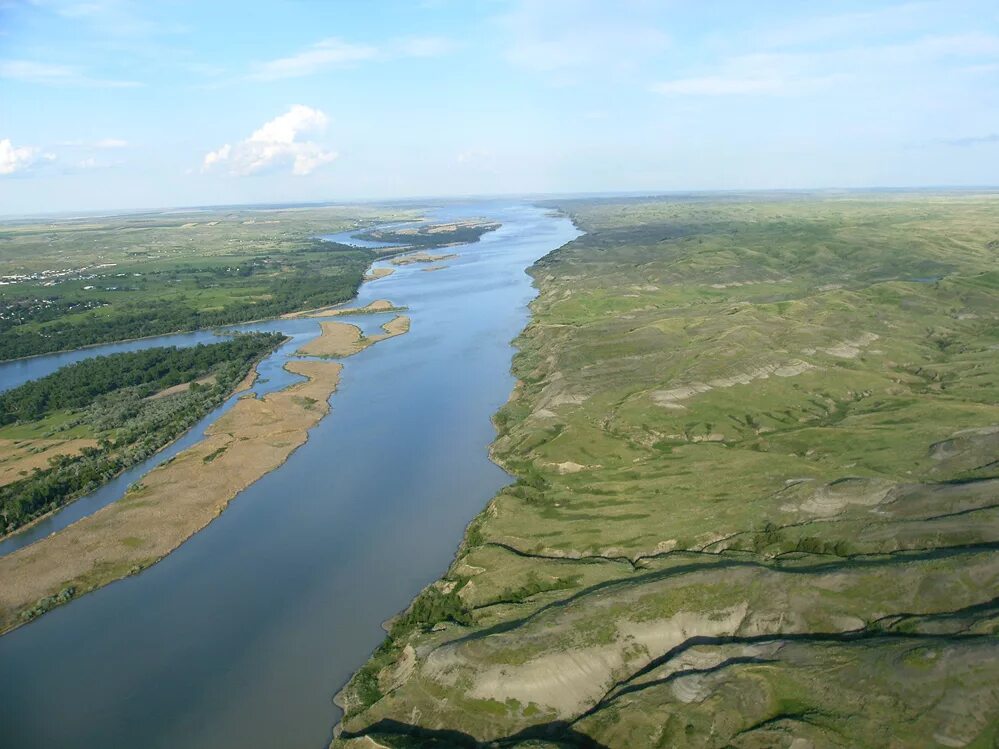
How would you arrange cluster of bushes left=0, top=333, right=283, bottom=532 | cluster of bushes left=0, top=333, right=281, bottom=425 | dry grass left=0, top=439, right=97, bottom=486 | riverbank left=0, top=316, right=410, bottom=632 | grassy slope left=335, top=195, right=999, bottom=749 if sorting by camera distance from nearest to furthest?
grassy slope left=335, top=195, right=999, bottom=749
riverbank left=0, top=316, right=410, bottom=632
cluster of bushes left=0, top=333, right=283, bottom=532
dry grass left=0, top=439, right=97, bottom=486
cluster of bushes left=0, top=333, right=281, bottom=425

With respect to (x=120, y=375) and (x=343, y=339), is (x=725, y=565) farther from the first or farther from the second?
(x=120, y=375)

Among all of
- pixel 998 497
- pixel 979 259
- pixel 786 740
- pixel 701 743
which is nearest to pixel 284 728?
pixel 701 743

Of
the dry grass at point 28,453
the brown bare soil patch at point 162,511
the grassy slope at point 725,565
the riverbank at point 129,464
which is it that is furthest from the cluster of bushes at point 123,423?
the grassy slope at point 725,565

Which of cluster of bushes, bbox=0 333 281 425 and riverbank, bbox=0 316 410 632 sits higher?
cluster of bushes, bbox=0 333 281 425

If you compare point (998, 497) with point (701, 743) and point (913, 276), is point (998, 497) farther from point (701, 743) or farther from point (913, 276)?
point (913, 276)

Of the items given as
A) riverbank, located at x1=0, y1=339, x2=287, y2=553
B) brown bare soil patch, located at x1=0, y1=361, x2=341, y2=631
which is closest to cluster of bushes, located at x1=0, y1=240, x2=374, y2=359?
riverbank, located at x1=0, y1=339, x2=287, y2=553

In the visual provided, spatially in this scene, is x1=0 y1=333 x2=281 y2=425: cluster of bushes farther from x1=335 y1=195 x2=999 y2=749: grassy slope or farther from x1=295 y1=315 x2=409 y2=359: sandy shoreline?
x1=335 y1=195 x2=999 y2=749: grassy slope

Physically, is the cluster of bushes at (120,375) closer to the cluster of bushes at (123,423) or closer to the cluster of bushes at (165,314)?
the cluster of bushes at (123,423)
